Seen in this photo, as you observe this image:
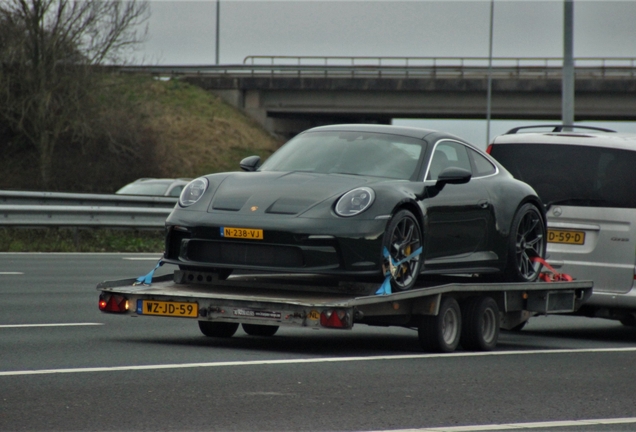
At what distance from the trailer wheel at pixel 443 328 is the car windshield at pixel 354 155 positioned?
43.6 inches

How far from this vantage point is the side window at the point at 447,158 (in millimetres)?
9719

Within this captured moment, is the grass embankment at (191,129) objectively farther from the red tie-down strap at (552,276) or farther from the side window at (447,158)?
the side window at (447,158)

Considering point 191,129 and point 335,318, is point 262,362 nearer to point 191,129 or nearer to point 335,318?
point 335,318

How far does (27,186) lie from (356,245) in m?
38.8

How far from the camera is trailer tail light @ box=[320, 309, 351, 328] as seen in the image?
820 centimetres

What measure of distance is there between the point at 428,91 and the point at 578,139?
45135mm

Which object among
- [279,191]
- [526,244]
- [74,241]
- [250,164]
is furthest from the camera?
[74,241]

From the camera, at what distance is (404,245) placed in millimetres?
9008

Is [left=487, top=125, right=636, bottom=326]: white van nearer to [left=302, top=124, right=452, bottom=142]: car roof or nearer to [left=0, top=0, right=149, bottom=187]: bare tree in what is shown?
[left=302, top=124, right=452, bottom=142]: car roof

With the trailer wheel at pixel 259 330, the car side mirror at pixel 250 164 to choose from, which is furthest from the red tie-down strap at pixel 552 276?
the car side mirror at pixel 250 164

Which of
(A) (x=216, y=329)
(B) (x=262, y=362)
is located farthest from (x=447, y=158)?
(B) (x=262, y=362)

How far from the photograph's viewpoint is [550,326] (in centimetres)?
1262

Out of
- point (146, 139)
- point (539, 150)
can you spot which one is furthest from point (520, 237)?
point (146, 139)

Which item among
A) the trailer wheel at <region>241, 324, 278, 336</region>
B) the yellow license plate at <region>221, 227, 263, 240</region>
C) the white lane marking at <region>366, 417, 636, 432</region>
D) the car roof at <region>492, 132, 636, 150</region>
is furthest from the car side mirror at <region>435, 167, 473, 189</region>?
the white lane marking at <region>366, 417, 636, 432</region>
